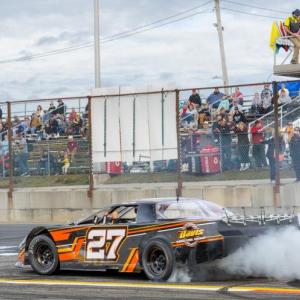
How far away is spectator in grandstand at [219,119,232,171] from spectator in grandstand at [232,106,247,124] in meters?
0.29

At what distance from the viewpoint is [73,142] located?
2167cm

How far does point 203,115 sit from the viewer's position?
807 inches

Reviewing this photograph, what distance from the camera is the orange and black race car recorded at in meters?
9.50

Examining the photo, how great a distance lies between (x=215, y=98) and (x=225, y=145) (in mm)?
1451

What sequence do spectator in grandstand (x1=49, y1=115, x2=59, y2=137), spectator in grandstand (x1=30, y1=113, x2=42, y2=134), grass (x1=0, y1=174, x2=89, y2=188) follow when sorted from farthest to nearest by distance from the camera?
spectator in grandstand (x1=30, y1=113, x2=42, y2=134)
spectator in grandstand (x1=49, y1=115, x2=59, y2=137)
grass (x1=0, y1=174, x2=89, y2=188)

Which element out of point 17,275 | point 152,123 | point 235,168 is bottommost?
point 17,275

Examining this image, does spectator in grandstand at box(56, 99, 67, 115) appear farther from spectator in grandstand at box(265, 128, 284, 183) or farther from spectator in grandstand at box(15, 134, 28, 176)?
spectator in grandstand at box(265, 128, 284, 183)

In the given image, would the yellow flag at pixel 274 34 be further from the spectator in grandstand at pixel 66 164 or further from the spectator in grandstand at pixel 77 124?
the spectator in grandstand at pixel 66 164

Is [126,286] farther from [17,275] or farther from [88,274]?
[17,275]

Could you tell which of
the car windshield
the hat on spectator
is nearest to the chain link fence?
the hat on spectator

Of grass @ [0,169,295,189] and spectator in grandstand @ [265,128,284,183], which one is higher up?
spectator in grandstand @ [265,128,284,183]

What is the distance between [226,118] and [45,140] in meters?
5.75

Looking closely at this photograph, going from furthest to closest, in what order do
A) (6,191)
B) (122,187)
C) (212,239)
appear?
(6,191), (122,187), (212,239)

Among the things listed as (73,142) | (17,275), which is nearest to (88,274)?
(17,275)
